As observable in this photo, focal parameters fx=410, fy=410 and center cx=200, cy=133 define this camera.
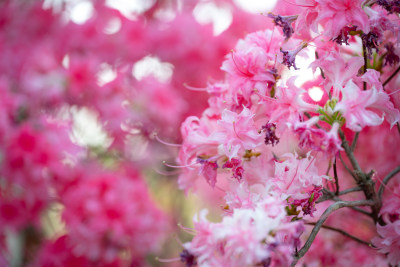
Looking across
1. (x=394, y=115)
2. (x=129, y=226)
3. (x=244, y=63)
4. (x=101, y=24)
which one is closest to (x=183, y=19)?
(x=101, y=24)

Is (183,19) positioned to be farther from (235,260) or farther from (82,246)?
(235,260)

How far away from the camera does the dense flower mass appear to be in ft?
2.38

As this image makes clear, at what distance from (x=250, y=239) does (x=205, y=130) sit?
1.06 feet

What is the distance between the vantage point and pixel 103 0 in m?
2.01

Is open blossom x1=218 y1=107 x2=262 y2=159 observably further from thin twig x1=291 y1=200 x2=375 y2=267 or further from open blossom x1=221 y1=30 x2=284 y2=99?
thin twig x1=291 y1=200 x2=375 y2=267

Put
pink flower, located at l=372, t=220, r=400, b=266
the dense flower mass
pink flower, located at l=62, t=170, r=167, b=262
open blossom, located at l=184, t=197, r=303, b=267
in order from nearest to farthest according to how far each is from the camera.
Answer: open blossom, located at l=184, t=197, r=303, b=267
the dense flower mass
pink flower, located at l=372, t=220, r=400, b=266
pink flower, located at l=62, t=170, r=167, b=262

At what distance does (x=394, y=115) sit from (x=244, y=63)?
0.29 m

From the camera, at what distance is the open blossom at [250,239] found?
2.02 ft

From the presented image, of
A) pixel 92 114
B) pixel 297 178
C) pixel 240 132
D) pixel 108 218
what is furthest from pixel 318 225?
pixel 92 114

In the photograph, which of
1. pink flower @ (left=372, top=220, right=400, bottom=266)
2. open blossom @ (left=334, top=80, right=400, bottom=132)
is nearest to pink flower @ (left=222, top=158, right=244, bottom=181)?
open blossom @ (left=334, top=80, right=400, bottom=132)

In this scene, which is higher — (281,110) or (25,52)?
(281,110)

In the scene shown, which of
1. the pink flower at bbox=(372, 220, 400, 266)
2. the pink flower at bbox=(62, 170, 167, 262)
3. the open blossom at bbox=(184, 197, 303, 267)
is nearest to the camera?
the open blossom at bbox=(184, 197, 303, 267)

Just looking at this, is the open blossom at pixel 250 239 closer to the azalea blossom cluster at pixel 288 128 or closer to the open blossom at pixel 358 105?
the azalea blossom cluster at pixel 288 128

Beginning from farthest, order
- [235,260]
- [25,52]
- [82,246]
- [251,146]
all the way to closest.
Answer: [25,52] < [82,246] < [251,146] < [235,260]
